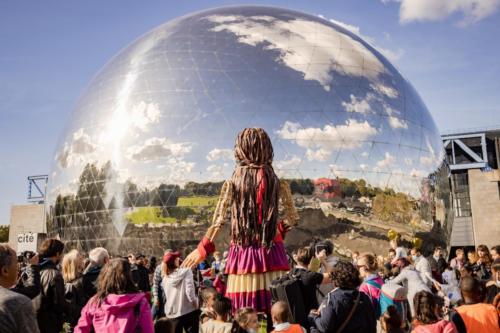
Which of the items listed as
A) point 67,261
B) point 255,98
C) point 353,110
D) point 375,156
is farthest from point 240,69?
point 67,261

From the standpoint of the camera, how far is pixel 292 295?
13.3ft

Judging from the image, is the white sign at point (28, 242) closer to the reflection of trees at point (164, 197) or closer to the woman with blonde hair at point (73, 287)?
the reflection of trees at point (164, 197)

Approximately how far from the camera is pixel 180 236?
402 inches

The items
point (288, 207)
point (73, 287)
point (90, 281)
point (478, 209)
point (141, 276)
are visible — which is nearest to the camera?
point (73, 287)

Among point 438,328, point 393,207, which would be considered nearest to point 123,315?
point 438,328

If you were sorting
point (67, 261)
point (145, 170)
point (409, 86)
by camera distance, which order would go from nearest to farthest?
1. point (67, 261)
2. point (145, 170)
3. point (409, 86)

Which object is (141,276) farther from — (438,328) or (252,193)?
(438,328)

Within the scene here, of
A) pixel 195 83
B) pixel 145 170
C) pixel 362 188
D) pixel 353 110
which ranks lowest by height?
pixel 362 188

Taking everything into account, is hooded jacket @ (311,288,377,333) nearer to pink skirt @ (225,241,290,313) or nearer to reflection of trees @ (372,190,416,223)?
pink skirt @ (225,241,290,313)

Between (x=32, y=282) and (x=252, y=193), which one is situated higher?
(x=252, y=193)

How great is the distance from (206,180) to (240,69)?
106 inches

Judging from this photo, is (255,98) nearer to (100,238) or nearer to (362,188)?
(362,188)

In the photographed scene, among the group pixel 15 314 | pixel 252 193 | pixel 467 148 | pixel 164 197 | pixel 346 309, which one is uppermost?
pixel 467 148

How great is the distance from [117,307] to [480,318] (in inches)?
110
